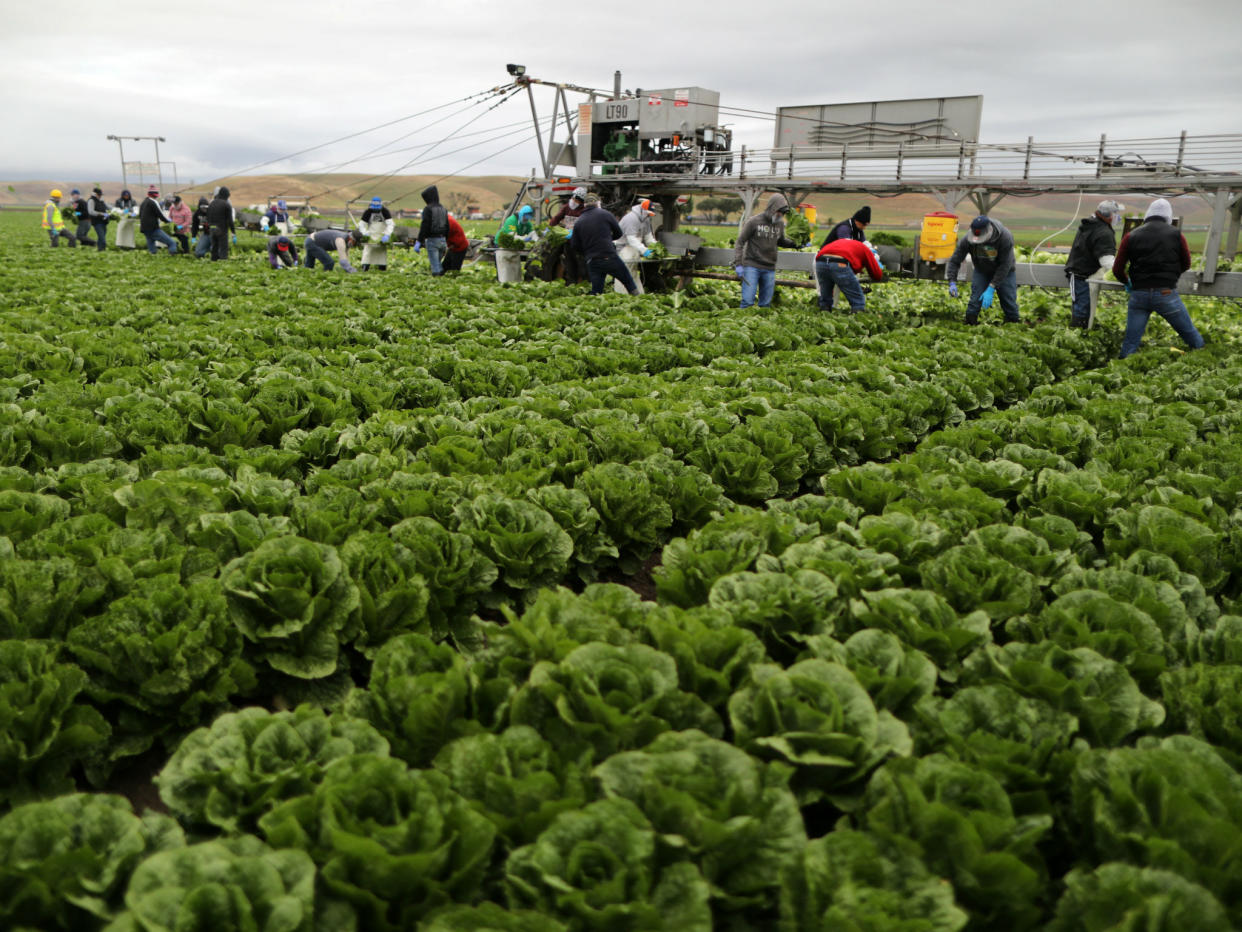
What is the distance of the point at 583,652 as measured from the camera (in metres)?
2.55

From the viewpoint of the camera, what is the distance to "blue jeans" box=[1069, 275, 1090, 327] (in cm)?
1205

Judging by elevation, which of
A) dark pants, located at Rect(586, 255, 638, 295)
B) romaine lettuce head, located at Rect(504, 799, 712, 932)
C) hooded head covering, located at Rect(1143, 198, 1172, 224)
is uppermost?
hooded head covering, located at Rect(1143, 198, 1172, 224)

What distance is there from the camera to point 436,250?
18453 mm

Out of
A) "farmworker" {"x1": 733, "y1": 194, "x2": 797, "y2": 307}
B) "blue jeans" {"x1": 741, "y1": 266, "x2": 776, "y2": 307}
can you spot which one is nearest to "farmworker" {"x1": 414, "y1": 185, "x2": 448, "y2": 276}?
"farmworker" {"x1": 733, "y1": 194, "x2": 797, "y2": 307}

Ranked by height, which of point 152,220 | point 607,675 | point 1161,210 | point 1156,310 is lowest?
point 607,675

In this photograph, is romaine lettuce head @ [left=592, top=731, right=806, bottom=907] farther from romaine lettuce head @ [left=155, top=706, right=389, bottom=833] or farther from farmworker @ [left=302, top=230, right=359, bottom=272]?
farmworker @ [left=302, top=230, right=359, bottom=272]

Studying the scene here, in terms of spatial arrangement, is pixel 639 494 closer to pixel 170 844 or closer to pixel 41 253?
pixel 170 844

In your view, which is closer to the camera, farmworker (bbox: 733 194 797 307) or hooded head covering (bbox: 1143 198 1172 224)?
hooded head covering (bbox: 1143 198 1172 224)

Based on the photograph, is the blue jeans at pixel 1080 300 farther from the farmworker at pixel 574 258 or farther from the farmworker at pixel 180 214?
the farmworker at pixel 180 214

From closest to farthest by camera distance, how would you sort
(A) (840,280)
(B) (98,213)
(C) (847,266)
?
1. (C) (847,266)
2. (A) (840,280)
3. (B) (98,213)

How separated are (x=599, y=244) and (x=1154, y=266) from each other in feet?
25.5

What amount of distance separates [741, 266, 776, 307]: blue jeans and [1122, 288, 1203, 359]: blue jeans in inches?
206

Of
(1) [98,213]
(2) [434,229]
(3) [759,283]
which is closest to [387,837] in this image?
(3) [759,283]

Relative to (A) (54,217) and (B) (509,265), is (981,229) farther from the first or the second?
(A) (54,217)
